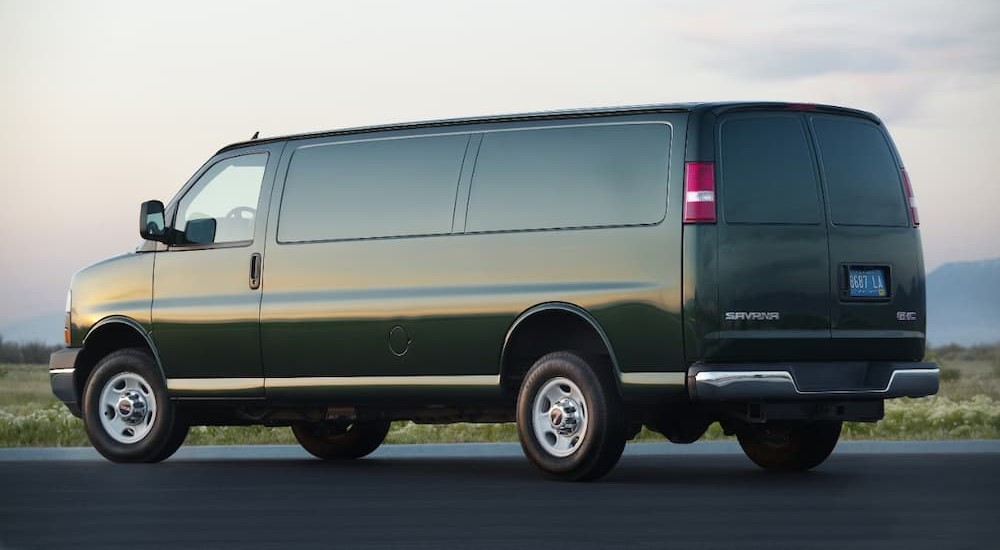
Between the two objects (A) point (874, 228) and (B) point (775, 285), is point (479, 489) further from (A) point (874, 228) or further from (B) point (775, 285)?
(A) point (874, 228)

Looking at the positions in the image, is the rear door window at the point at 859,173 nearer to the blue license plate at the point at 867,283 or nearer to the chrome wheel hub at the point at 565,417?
the blue license plate at the point at 867,283

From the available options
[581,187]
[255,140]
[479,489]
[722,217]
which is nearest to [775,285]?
[722,217]

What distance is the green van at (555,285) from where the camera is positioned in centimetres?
1226

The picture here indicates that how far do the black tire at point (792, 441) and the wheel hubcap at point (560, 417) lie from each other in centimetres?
170

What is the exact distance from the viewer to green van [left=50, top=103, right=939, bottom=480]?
12.3 meters

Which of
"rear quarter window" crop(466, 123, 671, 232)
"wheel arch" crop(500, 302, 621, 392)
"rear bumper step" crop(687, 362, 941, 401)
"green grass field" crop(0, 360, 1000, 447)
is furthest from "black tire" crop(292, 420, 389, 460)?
"rear bumper step" crop(687, 362, 941, 401)

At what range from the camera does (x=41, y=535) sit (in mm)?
9875

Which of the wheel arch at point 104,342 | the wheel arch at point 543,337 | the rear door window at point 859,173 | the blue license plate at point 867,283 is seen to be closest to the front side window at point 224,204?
the wheel arch at point 104,342

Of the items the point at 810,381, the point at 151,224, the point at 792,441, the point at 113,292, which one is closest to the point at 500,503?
the point at 810,381

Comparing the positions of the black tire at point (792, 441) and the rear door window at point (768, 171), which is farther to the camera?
the black tire at point (792, 441)

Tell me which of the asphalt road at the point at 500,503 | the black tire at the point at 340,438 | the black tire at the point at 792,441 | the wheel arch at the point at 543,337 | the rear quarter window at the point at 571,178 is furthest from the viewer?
the black tire at the point at 340,438

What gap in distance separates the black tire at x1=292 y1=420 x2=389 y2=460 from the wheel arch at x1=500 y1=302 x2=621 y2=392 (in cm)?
288

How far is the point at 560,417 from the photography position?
12664 mm

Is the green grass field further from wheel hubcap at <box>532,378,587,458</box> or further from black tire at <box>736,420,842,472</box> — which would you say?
wheel hubcap at <box>532,378,587,458</box>
